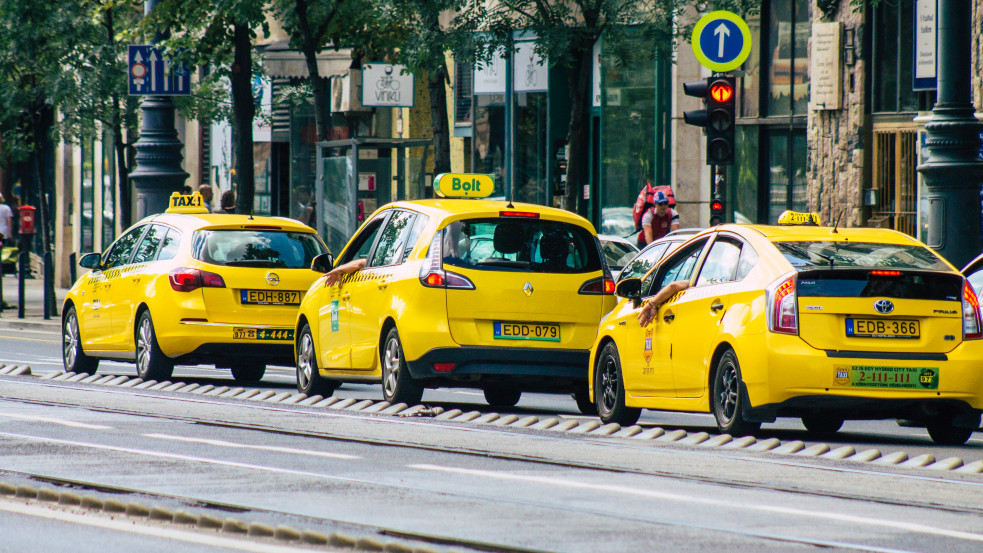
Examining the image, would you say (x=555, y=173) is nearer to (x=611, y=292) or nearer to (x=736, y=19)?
(x=736, y=19)

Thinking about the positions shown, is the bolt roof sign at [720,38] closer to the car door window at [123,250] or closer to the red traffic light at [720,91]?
the red traffic light at [720,91]

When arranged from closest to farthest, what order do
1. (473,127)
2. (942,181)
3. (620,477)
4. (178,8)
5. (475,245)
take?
(620,477), (475,245), (942,181), (178,8), (473,127)

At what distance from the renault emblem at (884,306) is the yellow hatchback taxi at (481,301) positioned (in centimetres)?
289

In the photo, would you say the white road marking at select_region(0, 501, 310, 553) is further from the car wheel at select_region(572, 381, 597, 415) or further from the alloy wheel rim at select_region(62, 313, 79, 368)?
the alloy wheel rim at select_region(62, 313, 79, 368)

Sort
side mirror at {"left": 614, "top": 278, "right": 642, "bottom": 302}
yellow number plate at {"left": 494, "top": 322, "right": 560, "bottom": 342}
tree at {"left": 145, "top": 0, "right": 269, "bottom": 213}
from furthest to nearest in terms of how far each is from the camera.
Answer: tree at {"left": 145, "top": 0, "right": 269, "bottom": 213} < yellow number plate at {"left": 494, "top": 322, "right": 560, "bottom": 342} < side mirror at {"left": 614, "top": 278, "right": 642, "bottom": 302}

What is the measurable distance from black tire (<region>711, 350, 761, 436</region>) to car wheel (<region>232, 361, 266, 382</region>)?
698 cm

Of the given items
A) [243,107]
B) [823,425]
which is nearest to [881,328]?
[823,425]

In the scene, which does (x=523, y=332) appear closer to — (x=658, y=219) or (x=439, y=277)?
(x=439, y=277)

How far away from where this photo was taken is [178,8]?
2464 cm

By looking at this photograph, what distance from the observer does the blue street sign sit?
24.6m

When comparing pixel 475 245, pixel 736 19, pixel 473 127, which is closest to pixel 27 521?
pixel 475 245

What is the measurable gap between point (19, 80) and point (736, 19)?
49.6 feet

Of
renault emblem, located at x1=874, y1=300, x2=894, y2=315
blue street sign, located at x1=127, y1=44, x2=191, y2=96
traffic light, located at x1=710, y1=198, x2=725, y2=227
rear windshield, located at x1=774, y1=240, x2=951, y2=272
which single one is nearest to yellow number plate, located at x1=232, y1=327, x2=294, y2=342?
traffic light, located at x1=710, y1=198, x2=725, y2=227

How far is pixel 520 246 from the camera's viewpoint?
42.1ft
